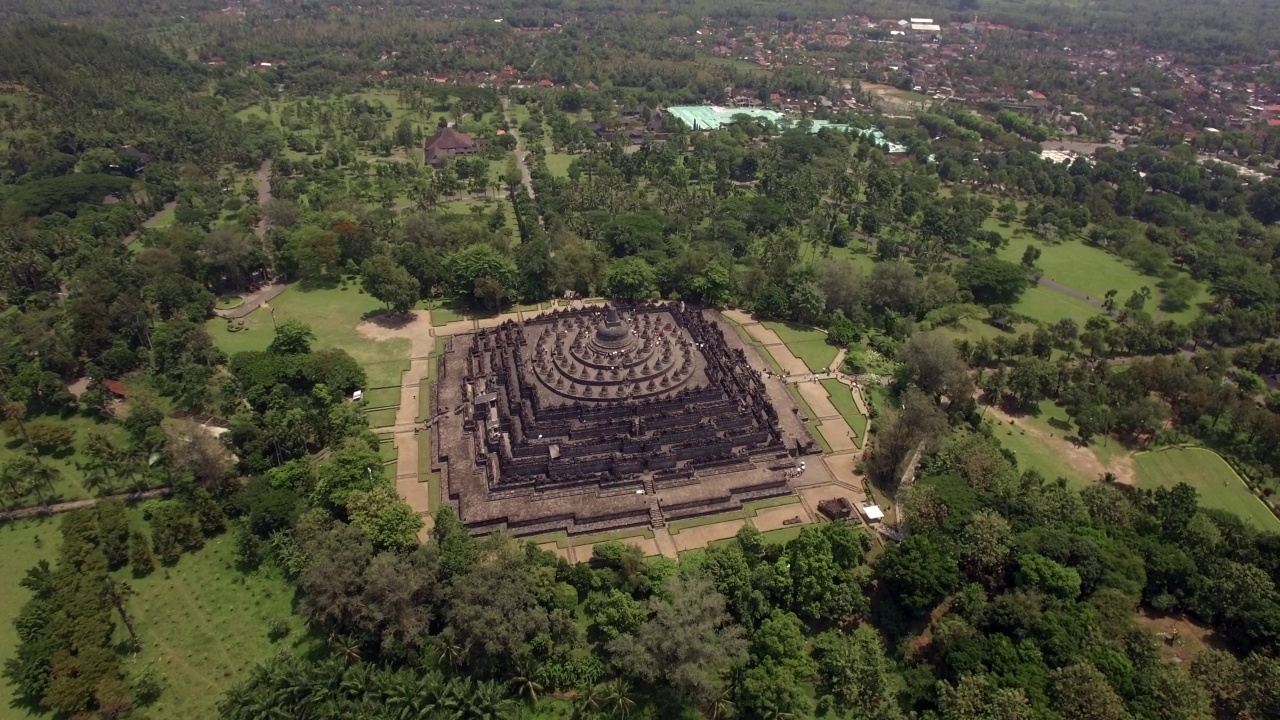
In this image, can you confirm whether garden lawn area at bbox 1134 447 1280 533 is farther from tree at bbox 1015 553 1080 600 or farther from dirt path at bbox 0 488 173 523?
dirt path at bbox 0 488 173 523

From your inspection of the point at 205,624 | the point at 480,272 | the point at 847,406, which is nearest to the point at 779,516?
the point at 847,406

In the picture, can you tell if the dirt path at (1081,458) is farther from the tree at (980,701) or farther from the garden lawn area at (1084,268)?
the garden lawn area at (1084,268)

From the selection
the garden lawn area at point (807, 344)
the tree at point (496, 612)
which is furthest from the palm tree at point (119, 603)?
the garden lawn area at point (807, 344)

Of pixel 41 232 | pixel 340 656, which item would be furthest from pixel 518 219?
pixel 340 656

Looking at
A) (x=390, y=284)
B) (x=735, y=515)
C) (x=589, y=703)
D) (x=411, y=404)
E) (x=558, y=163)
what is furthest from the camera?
(x=558, y=163)

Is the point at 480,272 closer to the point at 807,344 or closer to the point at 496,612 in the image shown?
the point at 807,344

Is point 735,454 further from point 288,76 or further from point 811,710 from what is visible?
point 288,76
